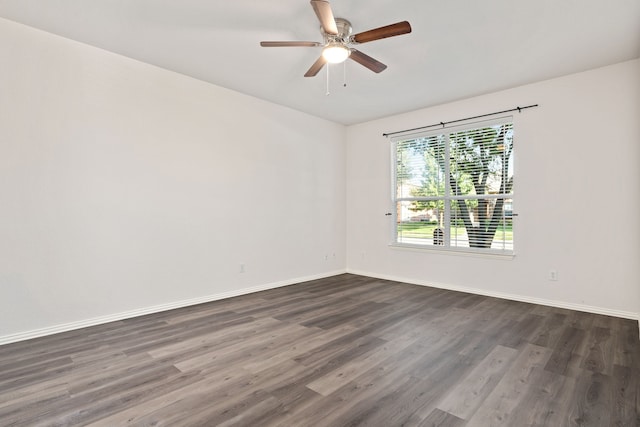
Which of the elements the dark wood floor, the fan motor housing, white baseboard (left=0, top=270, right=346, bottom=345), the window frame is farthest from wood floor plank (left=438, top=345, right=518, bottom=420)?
white baseboard (left=0, top=270, right=346, bottom=345)

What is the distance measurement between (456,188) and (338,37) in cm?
300

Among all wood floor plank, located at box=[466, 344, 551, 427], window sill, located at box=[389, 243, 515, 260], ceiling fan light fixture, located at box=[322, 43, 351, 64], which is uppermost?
ceiling fan light fixture, located at box=[322, 43, 351, 64]

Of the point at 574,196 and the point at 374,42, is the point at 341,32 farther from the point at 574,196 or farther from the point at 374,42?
the point at 574,196

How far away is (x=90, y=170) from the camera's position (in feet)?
10.6

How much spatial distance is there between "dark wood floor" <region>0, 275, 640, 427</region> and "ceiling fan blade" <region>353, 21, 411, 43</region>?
95.9 inches

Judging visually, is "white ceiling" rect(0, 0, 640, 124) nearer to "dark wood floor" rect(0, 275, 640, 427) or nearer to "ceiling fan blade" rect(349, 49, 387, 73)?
"ceiling fan blade" rect(349, 49, 387, 73)

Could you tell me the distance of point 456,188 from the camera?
187 inches

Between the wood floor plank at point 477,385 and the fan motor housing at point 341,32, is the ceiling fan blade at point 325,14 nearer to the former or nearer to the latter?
the fan motor housing at point 341,32

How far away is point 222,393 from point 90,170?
8.49 feet

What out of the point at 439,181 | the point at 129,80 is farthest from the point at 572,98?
the point at 129,80

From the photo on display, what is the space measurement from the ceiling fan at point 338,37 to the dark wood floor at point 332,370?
2435 mm

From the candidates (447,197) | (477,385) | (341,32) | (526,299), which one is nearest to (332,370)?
(477,385)

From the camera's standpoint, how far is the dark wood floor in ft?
5.91

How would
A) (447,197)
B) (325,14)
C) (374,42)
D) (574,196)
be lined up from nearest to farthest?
(325,14) < (374,42) < (574,196) < (447,197)
